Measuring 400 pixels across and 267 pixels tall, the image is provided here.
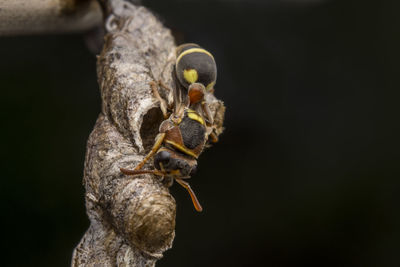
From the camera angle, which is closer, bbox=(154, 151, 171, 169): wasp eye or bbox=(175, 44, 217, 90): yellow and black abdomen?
bbox=(154, 151, 171, 169): wasp eye

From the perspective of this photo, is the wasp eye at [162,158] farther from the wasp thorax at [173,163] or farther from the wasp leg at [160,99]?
the wasp leg at [160,99]

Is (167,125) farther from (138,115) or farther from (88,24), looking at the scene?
(88,24)

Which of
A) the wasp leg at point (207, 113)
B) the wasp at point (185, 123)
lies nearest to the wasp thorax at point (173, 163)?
the wasp at point (185, 123)

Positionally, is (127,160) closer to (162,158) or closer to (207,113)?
(162,158)

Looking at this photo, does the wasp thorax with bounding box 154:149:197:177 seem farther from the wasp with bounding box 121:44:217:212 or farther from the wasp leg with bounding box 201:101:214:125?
the wasp leg with bounding box 201:101:214:125

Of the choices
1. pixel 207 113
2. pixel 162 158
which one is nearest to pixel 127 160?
pixel 162 158

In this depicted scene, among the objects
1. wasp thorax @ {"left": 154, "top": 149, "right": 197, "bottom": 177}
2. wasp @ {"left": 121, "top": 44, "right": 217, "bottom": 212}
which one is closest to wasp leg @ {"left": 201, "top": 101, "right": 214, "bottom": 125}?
wasp @ {"left": 121, "top": 44, "right": 217, "bottom": 212}
